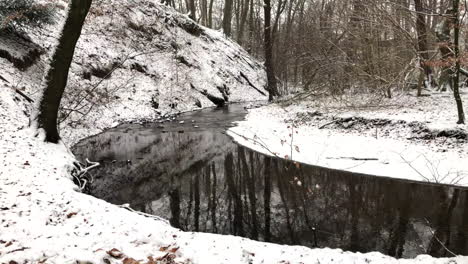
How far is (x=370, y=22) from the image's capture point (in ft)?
45.9

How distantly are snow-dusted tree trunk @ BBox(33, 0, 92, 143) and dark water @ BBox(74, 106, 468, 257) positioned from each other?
1815 mm

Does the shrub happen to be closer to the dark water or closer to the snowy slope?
the snowy slope

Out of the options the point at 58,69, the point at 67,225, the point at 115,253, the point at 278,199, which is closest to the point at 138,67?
the point at 58,69

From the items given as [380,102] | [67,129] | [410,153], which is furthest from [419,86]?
[67,129]

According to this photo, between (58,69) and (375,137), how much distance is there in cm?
955

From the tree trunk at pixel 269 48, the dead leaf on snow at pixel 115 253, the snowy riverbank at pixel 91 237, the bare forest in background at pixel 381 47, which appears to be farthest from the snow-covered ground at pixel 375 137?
the tree trunk at pixel 269 48

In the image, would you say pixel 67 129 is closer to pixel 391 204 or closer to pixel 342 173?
pixel 342 173

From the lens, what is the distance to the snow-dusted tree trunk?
7887 millimetres

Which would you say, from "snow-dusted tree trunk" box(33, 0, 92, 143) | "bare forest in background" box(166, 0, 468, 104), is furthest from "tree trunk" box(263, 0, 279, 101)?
"snow-dusted tree trunk" box(33, 0, 92, 143)

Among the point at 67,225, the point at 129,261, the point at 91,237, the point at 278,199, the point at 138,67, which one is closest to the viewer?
the point at 129,261

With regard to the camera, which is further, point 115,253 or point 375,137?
point 375,137

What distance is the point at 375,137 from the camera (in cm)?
1159

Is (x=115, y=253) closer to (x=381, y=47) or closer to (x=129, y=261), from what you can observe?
(x=129, y=261)

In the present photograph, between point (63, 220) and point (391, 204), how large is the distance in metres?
6.52
